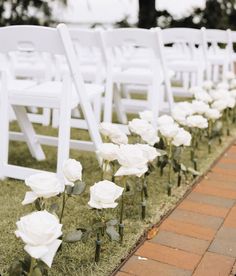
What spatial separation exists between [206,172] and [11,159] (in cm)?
144

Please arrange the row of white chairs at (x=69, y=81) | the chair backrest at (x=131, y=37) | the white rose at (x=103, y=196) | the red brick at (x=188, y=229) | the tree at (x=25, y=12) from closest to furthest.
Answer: the white rose at (x=103, y=196)
the red brick at (x=188, y=229)
the row of white chairs at (x=69, y=81)
the chair backrest at (x=131, y=37)
the tree at (x=25, y=12)

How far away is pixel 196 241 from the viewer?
7.36ft

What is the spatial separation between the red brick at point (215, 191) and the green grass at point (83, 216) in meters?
0.08

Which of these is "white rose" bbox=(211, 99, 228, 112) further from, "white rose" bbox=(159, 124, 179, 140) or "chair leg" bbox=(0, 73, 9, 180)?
"chair leg" bbox=(0, 73, 9, 180)

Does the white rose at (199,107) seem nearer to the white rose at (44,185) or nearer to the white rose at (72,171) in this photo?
the white rose at (72,171)

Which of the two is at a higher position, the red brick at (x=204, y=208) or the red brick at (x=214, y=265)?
the red brick at (x=214, y=265)

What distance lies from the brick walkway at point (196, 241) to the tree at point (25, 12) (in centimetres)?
1074

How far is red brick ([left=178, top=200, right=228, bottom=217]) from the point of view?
2600mm

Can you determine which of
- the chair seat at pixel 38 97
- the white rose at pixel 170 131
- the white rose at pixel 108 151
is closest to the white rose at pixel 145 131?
the white rose at pixel 170 131

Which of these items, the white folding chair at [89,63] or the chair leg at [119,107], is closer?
the white folding chair at [89,63]

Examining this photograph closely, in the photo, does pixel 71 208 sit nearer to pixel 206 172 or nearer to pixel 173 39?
pixel 206 172

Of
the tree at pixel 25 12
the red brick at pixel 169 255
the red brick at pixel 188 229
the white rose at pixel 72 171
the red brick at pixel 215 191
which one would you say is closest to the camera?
the white rose at pixel 72 171

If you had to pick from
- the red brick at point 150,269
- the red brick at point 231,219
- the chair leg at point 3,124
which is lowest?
the red brick at point 231,219

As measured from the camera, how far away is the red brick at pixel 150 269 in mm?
1932
